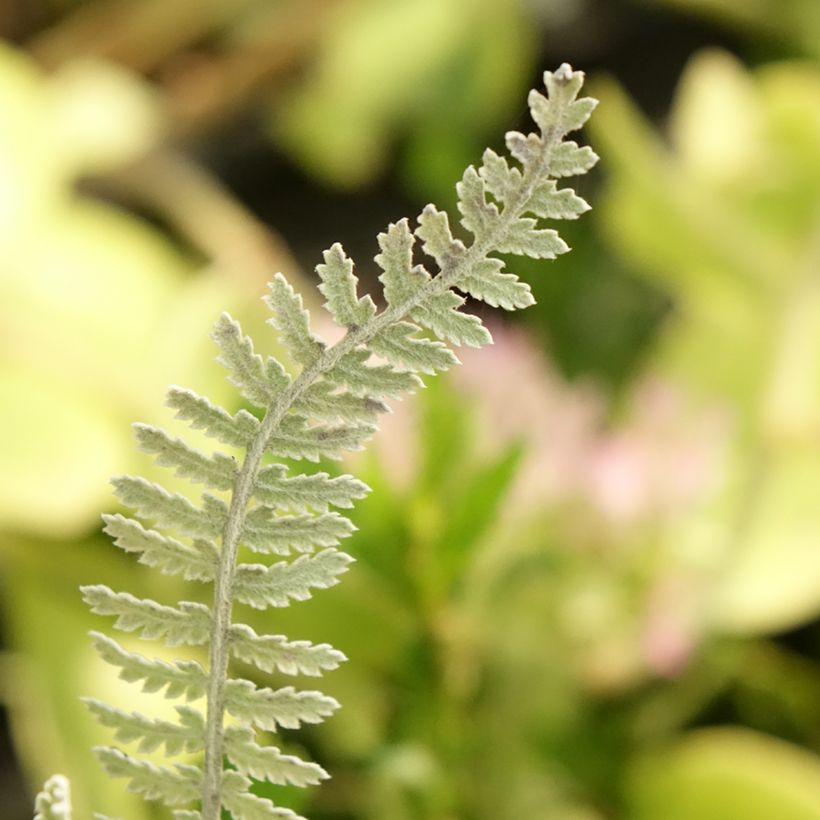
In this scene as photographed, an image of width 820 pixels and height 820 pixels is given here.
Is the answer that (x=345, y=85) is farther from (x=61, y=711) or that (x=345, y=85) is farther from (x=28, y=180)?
(x=61, y=711)

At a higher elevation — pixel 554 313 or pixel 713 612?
pixel 554 313

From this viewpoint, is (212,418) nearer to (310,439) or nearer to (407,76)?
(310,439)

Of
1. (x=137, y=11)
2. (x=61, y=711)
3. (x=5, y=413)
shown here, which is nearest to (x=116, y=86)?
(x=137, y=11)

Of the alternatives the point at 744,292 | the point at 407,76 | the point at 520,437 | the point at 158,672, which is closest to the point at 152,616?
the point at 158,672

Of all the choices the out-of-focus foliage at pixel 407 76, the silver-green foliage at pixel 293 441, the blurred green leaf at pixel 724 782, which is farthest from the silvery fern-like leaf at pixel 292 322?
the out-of-focus foliage at pixel 407 76

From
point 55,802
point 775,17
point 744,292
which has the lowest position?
point 55,802
